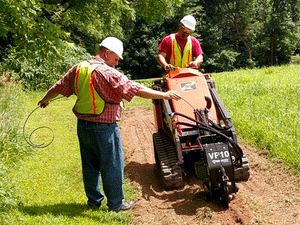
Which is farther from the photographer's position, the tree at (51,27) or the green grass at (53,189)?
the tree at (51,27)

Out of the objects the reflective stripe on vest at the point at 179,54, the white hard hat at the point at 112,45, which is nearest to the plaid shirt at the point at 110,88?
the white hard hat at the point at 112,45

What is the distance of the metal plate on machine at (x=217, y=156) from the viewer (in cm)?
447

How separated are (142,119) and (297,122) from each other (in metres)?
4.17

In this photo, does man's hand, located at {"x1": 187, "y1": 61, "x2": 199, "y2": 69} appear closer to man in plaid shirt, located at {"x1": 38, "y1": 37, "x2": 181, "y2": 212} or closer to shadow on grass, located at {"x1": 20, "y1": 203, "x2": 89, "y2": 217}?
man in plaid shirt, located at {"x1": 38, "y1": 37, "x2": 181, "y2": 212}

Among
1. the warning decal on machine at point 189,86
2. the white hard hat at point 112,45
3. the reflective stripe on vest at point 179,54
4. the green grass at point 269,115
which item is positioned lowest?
the green grass at point 269,115

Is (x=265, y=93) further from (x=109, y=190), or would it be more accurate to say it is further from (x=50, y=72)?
(x=50, y=72)

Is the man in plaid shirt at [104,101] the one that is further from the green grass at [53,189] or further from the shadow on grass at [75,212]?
the green grass at [53,189]

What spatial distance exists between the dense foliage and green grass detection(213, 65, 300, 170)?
27.7 ft

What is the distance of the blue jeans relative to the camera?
14.1ft

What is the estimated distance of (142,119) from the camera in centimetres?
1020

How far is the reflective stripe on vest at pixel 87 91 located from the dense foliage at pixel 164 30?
12.0m

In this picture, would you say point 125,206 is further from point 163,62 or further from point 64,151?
point 64,151

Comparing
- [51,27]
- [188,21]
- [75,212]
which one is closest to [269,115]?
[188,21]

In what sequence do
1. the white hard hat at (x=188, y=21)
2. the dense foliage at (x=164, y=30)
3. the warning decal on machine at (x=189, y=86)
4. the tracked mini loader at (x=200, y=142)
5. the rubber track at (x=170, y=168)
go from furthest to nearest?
1. the dense foliage at (x=164, y=30)
2. the white hard hat at (x=188, y=21)
3. the warning decal on machine at (x=189, y=86)
4. the rubber track at (x=170, y=168)
5. the tracked mini loader at (x=200, y=142)
